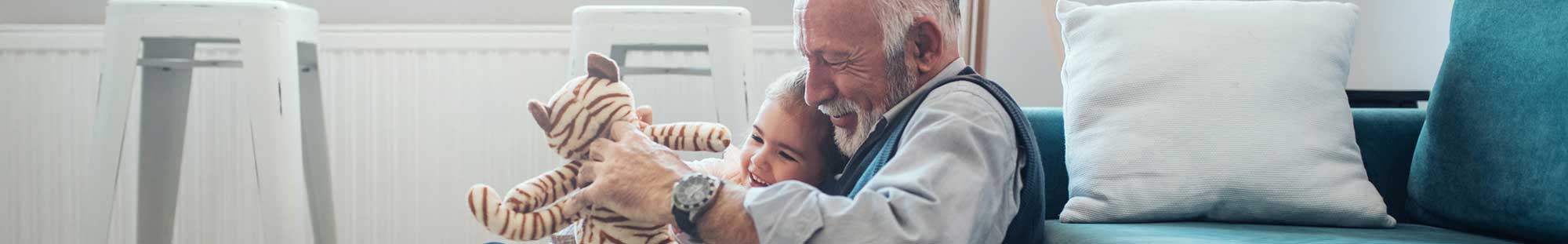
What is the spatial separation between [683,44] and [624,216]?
0.73 meters

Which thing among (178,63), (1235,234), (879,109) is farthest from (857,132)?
(178,63)

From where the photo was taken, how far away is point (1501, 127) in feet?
3.77

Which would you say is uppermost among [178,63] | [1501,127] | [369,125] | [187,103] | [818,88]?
[818,88]

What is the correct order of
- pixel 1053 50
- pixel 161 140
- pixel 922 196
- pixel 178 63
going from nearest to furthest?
pixel 922 196 < pixel 178 63 < pixel 161 140 < pixel 1053 50

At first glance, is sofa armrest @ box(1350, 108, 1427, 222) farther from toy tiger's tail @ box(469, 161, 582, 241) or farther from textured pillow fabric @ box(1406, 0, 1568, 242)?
toy tiger's tail @ box(469, 161, 582, 241)

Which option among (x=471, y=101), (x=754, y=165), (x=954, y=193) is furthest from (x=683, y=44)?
(x=471, y=101)

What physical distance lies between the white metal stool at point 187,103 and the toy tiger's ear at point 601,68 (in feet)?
3.53

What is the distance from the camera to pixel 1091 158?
1.28m

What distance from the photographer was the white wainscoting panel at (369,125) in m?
2.23

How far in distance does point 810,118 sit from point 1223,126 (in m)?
0.63

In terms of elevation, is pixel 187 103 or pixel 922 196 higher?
pixel 922 196

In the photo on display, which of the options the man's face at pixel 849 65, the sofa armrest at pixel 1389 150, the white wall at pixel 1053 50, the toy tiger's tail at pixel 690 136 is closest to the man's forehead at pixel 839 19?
the man's face at pixel 849 65

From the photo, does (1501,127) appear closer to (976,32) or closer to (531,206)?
(976,32)

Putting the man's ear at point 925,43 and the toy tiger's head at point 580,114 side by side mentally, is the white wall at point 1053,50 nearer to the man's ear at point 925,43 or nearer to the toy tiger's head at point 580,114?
the man's ear at point 925,43
